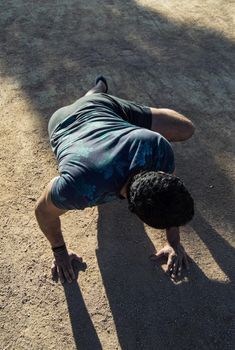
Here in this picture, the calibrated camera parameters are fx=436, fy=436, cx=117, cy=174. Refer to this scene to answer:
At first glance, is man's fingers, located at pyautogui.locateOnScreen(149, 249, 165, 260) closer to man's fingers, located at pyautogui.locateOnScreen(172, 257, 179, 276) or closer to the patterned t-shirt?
man's fingers, located at pyautogui.locateOnScreen(172, 257, 179, 276)

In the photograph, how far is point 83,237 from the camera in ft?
9.59

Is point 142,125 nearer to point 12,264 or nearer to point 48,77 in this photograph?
point 12,264

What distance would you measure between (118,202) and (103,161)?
942 mm

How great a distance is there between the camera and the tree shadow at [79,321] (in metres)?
2.45

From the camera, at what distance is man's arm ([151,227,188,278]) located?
2.72 m

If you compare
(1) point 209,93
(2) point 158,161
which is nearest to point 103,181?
(2) point 158,161

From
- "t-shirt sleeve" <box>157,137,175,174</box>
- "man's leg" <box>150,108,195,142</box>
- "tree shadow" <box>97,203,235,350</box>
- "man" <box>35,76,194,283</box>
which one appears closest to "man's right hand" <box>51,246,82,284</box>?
"man" <box>35,76,194,283</box>

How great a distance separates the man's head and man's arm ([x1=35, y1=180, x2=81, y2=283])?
52 cm

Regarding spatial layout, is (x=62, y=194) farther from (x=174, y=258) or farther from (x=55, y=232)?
(x=174, y=258)

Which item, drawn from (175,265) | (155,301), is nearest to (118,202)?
(175,265)

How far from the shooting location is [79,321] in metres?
2.53

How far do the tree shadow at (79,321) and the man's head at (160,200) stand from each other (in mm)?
828

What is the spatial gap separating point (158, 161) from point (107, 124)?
0.37m

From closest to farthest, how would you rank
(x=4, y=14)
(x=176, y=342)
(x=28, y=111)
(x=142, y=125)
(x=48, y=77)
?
(x=176, y=342) < (x=142, y=125) < (x=28, y=111) < (x=48, y=77) < (x=4, y=14)
